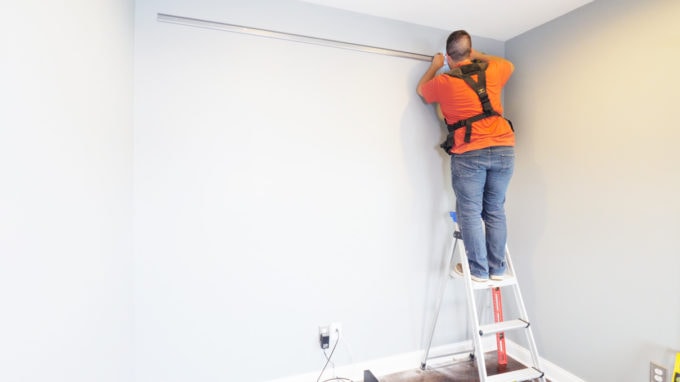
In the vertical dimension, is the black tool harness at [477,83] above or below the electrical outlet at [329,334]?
above

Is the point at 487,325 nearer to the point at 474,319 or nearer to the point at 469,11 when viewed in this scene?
the point at 474,319

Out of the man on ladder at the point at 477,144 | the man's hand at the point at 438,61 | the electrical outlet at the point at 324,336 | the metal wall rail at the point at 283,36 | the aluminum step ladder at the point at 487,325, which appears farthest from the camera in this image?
the man's hand at the point at 438,61

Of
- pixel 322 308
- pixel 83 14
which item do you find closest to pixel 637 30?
pixel 322 308

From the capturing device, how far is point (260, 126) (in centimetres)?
189

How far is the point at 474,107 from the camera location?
1945mm

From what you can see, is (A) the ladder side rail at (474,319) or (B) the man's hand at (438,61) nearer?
(A) the ladder side rail at (474,319)

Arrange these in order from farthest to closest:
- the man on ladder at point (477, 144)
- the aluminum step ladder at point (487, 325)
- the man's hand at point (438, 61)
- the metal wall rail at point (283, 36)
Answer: the man's hand at point (438, 61), the man on ladder at point (477, 144), the aluminum step ladder at point (487, 325), the metal wall rail at point (283, 36)

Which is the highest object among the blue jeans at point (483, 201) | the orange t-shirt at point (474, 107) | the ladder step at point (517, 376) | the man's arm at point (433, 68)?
the man's arm at point (433, 68)

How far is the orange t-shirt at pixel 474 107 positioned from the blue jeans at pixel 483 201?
6 cm

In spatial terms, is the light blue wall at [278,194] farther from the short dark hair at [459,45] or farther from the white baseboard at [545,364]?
the white baseboard at [545,364]

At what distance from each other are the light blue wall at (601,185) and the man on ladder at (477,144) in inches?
14.2

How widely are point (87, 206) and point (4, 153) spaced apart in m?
0.47

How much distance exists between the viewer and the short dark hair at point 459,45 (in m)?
1.93

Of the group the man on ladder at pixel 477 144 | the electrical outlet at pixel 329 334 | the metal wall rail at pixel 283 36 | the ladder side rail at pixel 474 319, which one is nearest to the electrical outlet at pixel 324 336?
the electrical outlet at pixel 329 334
